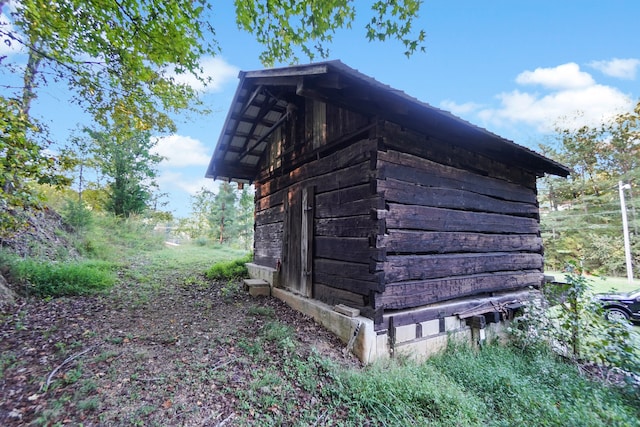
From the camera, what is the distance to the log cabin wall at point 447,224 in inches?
171

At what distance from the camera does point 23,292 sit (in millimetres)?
5906

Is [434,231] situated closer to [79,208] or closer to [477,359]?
[477,359]

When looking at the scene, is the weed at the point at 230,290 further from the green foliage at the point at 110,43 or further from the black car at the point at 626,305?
the black car at the point at 626,305

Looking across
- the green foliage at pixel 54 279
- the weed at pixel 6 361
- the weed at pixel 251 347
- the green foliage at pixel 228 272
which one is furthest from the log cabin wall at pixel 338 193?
the green foliage at pixel 54 279

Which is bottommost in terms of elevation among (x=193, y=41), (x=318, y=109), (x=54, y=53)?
(x=318, y=109)

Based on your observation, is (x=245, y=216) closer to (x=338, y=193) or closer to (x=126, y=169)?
(x=126, y=169)

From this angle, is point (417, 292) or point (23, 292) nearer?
point (417, 292)

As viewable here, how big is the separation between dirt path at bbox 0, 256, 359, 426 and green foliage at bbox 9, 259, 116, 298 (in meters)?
0.59

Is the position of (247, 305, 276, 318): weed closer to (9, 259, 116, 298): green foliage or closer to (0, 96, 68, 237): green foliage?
(0, 96, 68, 237): green foliage

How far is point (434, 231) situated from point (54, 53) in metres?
7.86

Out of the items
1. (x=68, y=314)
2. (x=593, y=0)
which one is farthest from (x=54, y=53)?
(x=593, y=0)

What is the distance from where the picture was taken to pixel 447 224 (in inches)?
199

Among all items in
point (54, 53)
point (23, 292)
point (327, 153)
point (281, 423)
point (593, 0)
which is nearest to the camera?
point (281, 423)

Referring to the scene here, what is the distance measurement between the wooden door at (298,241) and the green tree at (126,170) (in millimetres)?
13345
